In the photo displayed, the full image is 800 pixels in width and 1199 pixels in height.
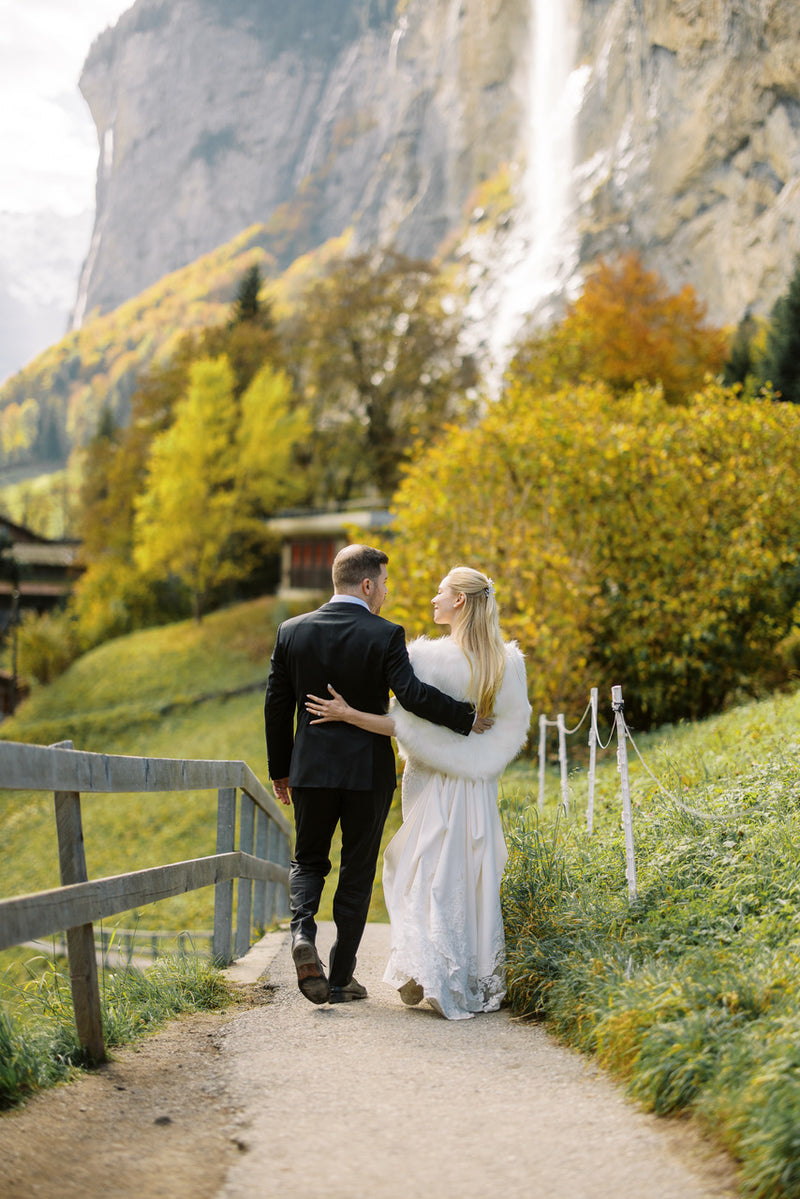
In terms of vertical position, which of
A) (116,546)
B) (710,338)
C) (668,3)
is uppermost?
(668,3)

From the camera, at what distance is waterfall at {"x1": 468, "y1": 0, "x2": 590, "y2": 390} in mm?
66625

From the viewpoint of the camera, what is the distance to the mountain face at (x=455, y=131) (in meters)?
55.8

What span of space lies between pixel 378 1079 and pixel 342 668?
5.96ft

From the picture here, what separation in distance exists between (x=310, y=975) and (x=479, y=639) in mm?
1659

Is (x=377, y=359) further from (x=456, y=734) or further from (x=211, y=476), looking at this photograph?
(x=456, y=734)

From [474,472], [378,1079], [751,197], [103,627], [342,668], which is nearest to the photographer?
[378,1079]

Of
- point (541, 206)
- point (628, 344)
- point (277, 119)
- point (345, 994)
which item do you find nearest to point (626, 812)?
point (345, 994)

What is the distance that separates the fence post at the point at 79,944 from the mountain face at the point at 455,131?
52158 millimetres

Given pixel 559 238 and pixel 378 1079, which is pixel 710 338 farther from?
pixel 378 1079

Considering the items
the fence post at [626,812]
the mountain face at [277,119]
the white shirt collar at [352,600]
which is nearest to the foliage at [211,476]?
the white shirt collar at [352,600]

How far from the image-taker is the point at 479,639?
512cm

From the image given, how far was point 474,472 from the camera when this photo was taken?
17.1m

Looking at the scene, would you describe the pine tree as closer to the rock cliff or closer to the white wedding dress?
the rock cliff

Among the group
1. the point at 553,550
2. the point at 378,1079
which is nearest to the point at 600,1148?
the point at 378,1079
